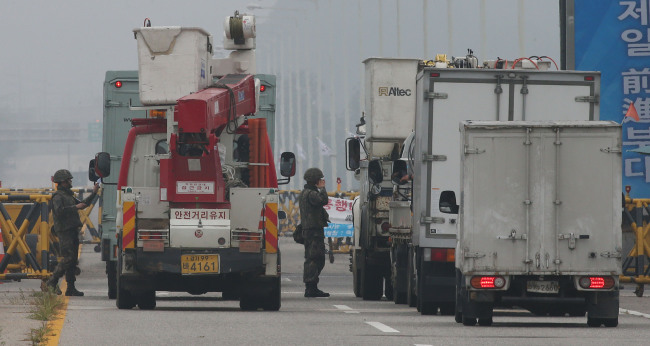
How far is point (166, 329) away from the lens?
16.0 m

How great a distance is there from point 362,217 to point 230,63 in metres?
3.61

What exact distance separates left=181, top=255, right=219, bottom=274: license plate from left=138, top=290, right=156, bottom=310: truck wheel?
86cm

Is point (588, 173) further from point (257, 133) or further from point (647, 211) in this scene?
point (647, 211)

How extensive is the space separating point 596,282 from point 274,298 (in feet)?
15.6

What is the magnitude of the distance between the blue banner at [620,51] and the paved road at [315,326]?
9745mm

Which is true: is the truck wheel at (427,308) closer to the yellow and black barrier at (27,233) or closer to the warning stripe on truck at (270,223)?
the warning stripe on truck at (270,223)

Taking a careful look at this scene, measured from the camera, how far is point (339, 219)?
37.0 metres

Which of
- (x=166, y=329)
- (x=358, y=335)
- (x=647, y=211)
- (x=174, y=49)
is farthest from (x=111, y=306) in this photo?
(x=647, y=211)

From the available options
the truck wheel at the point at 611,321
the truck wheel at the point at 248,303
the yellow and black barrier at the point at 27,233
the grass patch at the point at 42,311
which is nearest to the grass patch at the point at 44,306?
the grass patch at the point at 42,311

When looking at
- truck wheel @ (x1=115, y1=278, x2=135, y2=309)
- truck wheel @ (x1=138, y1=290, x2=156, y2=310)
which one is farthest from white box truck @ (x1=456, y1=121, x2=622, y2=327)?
truck wheel @ (x1=115, y1=278, x2=135, y2=309)

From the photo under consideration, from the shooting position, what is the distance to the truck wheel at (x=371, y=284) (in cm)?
2336

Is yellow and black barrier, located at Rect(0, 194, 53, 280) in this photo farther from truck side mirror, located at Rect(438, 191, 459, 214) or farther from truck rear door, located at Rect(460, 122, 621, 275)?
truck rear door, located at Rect(460, 122, 621, 275)

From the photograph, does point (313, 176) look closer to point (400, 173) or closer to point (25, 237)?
point (400, 173)

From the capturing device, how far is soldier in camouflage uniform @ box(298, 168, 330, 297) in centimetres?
2420
